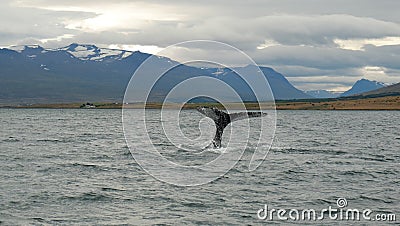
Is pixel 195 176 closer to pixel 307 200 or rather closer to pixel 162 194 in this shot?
pixel 162 194

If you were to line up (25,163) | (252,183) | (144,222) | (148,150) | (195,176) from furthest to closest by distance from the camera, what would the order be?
1. (148,150)
2. (25,163)
3. (195,176)
4. (252,183)
5. (144,222)

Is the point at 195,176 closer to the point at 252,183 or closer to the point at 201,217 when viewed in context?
the point at 252,183

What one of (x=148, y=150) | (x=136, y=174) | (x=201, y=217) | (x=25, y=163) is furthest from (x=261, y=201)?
(x=148, y=150)

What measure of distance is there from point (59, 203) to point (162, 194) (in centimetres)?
434

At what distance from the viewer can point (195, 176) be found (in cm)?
2895

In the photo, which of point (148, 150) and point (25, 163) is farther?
point (148, 150)

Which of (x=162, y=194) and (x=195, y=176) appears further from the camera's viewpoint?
(x=195, y=176)

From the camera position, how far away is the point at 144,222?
64.4 ft

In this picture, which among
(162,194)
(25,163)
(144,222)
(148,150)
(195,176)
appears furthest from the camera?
(148,150)

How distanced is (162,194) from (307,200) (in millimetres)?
6021

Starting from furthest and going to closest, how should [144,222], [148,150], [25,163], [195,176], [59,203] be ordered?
[148,150]
[25,163]
[195,176]
[59,203]
[144,222]

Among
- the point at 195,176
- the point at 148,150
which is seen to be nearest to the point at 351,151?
the point at 148,150

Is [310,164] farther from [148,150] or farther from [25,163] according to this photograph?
[25,163]

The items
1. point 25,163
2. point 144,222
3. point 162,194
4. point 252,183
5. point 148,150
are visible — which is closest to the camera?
point 144,222
